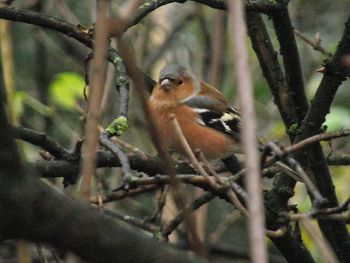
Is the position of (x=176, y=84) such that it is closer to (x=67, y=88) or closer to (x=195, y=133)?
(x=195, y=133)

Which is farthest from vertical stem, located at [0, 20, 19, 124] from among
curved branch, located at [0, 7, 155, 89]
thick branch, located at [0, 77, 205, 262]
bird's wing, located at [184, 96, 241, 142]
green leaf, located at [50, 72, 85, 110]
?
thick branch, located at [0, 77, 205, 262]

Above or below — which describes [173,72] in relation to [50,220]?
above

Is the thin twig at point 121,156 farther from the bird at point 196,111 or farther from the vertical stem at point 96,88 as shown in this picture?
the bird at point 196,111

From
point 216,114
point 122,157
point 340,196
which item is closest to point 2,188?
point 122,157

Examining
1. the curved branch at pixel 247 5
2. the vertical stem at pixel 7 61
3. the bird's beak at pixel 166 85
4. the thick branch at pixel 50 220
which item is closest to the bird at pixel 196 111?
the bird's beak at pixel 166 85

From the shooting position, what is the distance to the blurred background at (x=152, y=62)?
6336 millimetres

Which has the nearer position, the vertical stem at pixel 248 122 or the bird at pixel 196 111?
the vertical stem at pixel 248 122

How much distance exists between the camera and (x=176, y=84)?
5.99 meters

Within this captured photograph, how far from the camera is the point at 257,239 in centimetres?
147

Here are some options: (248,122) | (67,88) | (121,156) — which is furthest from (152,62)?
(248,122)

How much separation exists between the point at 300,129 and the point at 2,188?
2237 mm

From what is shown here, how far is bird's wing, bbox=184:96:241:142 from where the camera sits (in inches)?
229

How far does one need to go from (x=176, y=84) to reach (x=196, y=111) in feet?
0.84

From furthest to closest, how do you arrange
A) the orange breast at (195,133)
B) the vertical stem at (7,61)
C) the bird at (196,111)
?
1. the bird at (196,111)
2. the orange breast at (195,133)
3. the vertical stem at (7,61)
